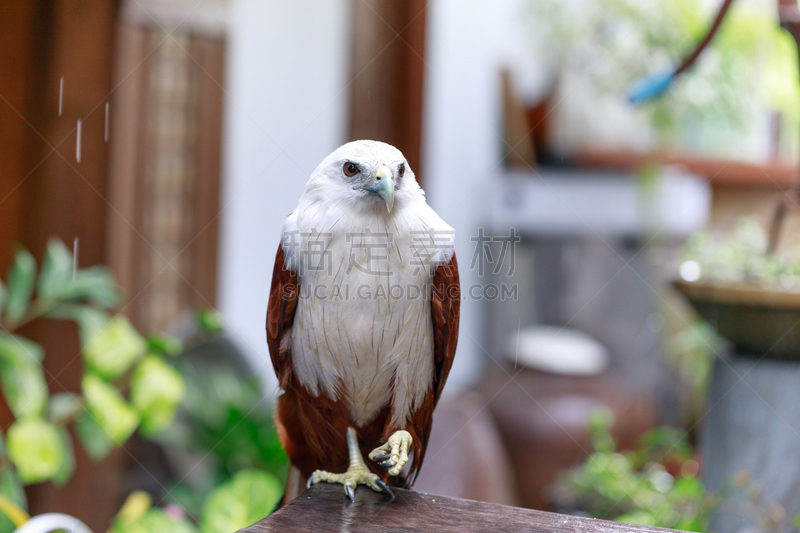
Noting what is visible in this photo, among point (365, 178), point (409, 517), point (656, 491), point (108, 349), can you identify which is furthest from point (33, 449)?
point (656, 491)

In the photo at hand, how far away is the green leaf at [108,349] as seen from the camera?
1742 millimetres

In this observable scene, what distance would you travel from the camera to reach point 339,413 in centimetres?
103

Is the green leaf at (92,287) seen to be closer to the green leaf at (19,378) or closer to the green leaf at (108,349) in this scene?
the green leaf at (108,349)

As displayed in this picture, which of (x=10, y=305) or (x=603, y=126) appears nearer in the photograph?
(x=10, y=305)

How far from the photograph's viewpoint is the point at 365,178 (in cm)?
91

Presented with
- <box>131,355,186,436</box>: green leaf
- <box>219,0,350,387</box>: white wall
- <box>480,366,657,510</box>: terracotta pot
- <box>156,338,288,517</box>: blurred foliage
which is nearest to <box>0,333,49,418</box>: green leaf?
<box>131,355,186,436</box>: green leaf

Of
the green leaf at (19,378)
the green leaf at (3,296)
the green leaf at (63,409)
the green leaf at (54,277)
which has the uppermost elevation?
the green leaf at (54,277)

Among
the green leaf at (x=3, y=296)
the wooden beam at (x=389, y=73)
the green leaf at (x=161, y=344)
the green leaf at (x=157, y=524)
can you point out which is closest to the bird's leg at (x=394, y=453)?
the green leaf at (x=157, y=524)

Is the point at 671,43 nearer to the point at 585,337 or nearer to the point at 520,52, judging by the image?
the point at 520,52

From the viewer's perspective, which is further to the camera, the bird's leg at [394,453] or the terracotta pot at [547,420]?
the terracotta pot at [547,420]

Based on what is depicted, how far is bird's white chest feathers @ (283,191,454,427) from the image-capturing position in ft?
3.05

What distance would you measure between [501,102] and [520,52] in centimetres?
43

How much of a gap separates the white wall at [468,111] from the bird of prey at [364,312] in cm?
201

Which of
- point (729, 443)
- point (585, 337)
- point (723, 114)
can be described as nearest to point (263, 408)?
point (729, 443)
